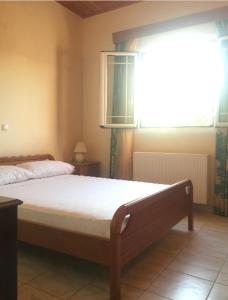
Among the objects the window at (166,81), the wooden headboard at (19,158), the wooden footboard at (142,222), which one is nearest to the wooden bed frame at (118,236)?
the wooden footboard at (142,222)

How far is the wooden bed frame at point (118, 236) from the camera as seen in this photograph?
1649 mm

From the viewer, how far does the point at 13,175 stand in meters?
2.85

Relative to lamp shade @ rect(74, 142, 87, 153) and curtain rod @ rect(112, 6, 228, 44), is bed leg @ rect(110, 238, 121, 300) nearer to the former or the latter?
lamp shade @ rect(74, 142, 87, 153)

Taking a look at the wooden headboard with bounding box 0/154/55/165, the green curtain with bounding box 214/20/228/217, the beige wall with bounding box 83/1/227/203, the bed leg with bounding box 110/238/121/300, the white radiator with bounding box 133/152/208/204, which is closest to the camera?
the bed leg with bounding box 110/238/121/300

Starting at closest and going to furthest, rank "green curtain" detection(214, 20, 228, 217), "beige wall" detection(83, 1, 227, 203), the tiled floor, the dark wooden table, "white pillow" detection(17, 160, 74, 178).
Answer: the dark wooden table
the tiled floor
"white pillow" detection(17, 160, 74, 178)
"green curtain" detection(214, 20, 228, 217)
"beige wall" detection(83, 1, 227, 203)

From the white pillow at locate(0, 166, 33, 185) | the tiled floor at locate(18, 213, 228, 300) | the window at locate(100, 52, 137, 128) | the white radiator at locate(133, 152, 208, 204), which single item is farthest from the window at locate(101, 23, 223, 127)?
the tiled floor at locate(18, 213, 228, 300)

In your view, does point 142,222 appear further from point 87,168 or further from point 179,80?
point 179,80

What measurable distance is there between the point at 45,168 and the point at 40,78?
1.39 meters

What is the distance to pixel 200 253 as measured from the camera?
238cm

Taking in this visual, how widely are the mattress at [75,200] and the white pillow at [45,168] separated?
130mm

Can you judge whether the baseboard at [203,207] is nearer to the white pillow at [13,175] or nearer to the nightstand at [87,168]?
the nightstand at [87,168]

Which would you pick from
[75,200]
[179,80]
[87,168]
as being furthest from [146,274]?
[179,80]

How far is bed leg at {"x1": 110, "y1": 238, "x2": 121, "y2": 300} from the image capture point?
163 centimetres

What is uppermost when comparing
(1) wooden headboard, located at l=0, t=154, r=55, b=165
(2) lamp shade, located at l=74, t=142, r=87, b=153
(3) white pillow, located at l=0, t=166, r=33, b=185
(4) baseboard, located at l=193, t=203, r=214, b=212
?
(2) lamp shade, located at l=74, t=142, r=87, b=153
